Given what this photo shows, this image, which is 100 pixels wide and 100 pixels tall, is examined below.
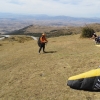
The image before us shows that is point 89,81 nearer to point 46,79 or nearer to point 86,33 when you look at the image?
point 46,79

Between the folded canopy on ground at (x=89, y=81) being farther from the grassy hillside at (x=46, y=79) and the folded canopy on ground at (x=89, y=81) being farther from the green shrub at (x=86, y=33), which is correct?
the green shrub at (x=86, y=33)

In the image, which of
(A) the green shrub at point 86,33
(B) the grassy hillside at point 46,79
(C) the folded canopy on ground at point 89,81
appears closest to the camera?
(C) the folded canopy on ground at point 89,81

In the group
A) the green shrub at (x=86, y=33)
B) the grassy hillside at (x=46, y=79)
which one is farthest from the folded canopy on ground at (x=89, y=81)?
the green shrub at (x=86, y=33)

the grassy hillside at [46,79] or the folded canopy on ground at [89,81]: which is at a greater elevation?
the folded canopy on ground at [89,81]

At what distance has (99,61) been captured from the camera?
16.9 meters

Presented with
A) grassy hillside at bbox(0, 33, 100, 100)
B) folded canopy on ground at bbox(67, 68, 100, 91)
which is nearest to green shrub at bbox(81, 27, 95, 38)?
grassy hillside at bbox(0, 33, 100, 100)

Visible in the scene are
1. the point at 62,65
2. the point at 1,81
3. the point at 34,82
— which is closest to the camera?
the point at 34,82

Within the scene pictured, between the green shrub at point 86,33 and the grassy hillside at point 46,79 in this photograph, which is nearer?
the grassy hillside at point 46,79

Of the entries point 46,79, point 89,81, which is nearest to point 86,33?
point 46,79

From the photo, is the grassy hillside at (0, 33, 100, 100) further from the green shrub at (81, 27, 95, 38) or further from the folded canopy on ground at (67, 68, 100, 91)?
the green shrub at (81, 27, 95, 38)

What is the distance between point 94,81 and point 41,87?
133 inches

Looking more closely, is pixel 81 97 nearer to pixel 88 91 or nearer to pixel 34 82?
pixel 88 91

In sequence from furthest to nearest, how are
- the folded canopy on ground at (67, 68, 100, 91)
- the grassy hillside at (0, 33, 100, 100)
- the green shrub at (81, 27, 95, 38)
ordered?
the green shrub at (81, 27, 95, 38) → the grassy hillside at (0, 33, 100, 100) → the folded canopy on ground at (67, 68, 100, 91)

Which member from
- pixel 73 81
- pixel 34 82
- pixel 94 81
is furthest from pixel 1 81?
pixel 94 81
